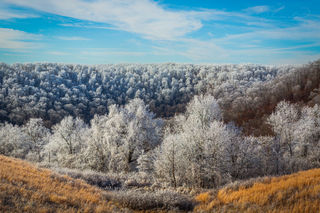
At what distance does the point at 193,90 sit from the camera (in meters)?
198

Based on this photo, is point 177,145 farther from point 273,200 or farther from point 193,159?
point 273,200

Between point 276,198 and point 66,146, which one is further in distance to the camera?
point 66,146

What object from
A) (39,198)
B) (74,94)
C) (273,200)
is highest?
(273,200)

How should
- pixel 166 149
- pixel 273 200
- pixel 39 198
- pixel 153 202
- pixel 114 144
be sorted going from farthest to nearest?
pixel 114 144 → pixel 166 149 → pixel 153 202 → pixel 273 200 → pixel 39 198

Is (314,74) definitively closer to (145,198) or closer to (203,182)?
(203,182)

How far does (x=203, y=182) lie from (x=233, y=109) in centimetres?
8793

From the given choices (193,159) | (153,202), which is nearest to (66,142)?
(193,159)

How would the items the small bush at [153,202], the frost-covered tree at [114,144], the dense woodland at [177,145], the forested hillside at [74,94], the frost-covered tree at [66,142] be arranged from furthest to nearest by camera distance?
the forested hillside at [74,94], the frost-covered tree at [66,142], the frost-covered tree at [114,144], the dense woodland at [177,145], the small bush at [153,202]

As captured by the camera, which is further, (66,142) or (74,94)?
(74,94)

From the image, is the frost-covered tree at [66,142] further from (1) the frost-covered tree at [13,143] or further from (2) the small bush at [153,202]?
(2) the small bush at [153,202]

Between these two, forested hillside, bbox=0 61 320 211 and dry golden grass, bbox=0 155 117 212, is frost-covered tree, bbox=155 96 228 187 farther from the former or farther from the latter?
dry golden grass, bbox=0 155 117 212

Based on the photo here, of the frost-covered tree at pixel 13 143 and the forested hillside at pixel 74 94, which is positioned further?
the forested hillside at pixel 74 94

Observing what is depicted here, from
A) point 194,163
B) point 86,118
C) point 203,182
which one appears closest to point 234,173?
point 203,182

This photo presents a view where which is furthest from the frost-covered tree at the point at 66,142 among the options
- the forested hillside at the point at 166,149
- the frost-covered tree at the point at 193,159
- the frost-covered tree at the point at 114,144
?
the frost-covered tree at the point at 193,159
